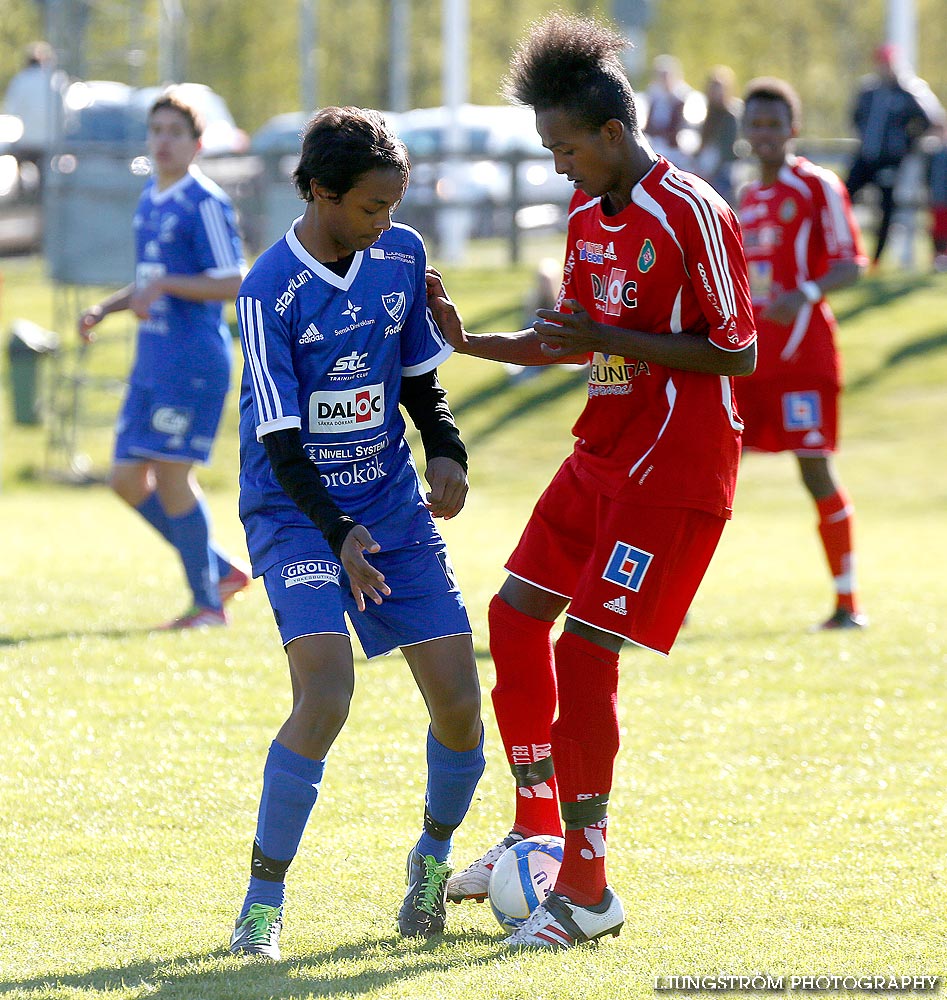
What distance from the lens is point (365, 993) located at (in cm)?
376

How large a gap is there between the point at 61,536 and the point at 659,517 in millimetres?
8430

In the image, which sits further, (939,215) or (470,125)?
(470,125)

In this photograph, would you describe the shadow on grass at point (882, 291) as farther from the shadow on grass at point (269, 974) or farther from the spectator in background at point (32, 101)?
the shadow on grass at point (269, 974)

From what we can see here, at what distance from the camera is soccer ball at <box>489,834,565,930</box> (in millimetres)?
4273

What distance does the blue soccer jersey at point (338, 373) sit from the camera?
13.5 ft

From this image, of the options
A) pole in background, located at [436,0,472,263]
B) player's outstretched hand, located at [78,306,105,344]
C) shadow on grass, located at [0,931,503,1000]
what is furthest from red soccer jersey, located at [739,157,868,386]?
pole in background, located at [436,0,472,263]

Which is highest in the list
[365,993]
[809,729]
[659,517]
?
[659,517]

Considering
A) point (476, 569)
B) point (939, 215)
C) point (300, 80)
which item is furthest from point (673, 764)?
point (300, 80)

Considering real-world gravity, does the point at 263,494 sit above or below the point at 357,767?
above

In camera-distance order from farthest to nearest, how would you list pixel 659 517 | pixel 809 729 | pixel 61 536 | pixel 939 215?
pixel 939 215, pixel 61 536, pixel 809 729, pixel 659 517

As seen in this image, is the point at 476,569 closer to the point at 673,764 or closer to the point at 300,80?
the point at 673,764

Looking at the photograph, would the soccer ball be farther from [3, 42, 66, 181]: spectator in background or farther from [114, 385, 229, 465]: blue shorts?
[3, 42, 66, 181]: spectator in background

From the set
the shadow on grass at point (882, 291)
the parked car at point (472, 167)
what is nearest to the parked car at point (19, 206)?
the parked car at point (472, 167)

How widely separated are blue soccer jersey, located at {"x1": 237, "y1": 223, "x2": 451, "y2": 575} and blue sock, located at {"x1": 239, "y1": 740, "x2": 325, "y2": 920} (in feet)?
1.73
